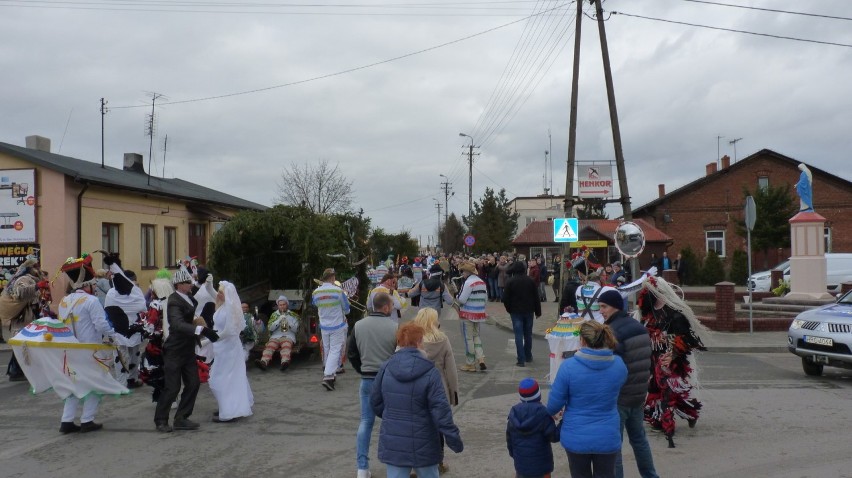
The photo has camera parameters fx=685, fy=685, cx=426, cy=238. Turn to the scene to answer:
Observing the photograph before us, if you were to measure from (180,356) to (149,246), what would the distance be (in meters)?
18.3

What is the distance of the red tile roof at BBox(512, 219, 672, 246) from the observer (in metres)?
43.3

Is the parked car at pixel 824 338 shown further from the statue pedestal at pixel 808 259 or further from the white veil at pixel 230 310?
the statue pedestal at pixel 808 259

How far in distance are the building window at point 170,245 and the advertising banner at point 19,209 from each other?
19.8ft

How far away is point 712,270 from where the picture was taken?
3994 cm

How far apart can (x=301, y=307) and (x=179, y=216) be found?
15410mm

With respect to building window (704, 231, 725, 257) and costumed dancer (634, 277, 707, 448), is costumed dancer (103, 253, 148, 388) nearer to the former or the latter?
costumed dancer (634, 277, 707, 448)

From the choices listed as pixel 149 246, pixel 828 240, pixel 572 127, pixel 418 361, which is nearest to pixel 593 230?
pixel 828 240

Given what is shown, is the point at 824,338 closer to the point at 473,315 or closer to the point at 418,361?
the point at 473,315

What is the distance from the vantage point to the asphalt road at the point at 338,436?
6.47 meters

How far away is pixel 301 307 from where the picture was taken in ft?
42.1

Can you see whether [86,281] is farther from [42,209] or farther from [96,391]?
[42,209]

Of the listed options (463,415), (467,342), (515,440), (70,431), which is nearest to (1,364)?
(70,431)

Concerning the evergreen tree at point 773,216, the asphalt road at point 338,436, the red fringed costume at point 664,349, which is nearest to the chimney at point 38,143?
the asphalt road at point 338,436

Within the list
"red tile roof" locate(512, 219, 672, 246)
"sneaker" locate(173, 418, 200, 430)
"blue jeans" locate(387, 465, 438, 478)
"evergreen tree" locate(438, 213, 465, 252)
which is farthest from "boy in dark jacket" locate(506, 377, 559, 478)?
"evergreen tree" locate(438, 213, 465, 252)
